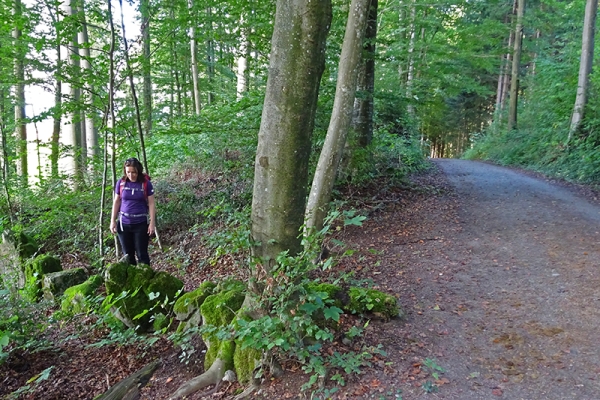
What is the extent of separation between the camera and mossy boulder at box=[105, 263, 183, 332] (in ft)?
14.9

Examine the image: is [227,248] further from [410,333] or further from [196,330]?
[410,333]

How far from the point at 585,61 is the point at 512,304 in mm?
13005

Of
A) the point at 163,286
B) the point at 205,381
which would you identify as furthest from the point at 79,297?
the point at 205,381

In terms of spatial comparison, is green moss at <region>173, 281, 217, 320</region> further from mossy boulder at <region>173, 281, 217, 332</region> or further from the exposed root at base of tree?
the exposed root at base of tree

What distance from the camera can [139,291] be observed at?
185 inches

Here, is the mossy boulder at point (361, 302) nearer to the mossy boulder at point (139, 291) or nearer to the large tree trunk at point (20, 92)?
the mossy boulder at point (139, 291)

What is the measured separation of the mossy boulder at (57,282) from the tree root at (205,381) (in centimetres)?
369

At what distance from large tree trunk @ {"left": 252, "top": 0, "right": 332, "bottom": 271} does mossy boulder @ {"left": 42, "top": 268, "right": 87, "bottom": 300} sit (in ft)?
13.9

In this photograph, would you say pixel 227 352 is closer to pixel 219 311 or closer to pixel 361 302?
pixel 219 311

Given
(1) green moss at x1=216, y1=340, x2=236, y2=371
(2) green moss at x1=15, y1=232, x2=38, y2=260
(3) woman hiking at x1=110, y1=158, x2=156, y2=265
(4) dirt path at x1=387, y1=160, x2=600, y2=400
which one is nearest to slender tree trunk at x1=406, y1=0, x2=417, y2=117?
(4) dirt path at x1=387, y1=160, x2=600, y2=400

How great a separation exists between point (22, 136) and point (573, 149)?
18205 mm

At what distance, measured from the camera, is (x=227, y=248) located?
3469 millimetres

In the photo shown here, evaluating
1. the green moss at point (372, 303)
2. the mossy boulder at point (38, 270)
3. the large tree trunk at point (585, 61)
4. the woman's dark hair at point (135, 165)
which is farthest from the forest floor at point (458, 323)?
the large tree trunk at point (585, 61)

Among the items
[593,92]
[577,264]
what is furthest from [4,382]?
[593,92]
